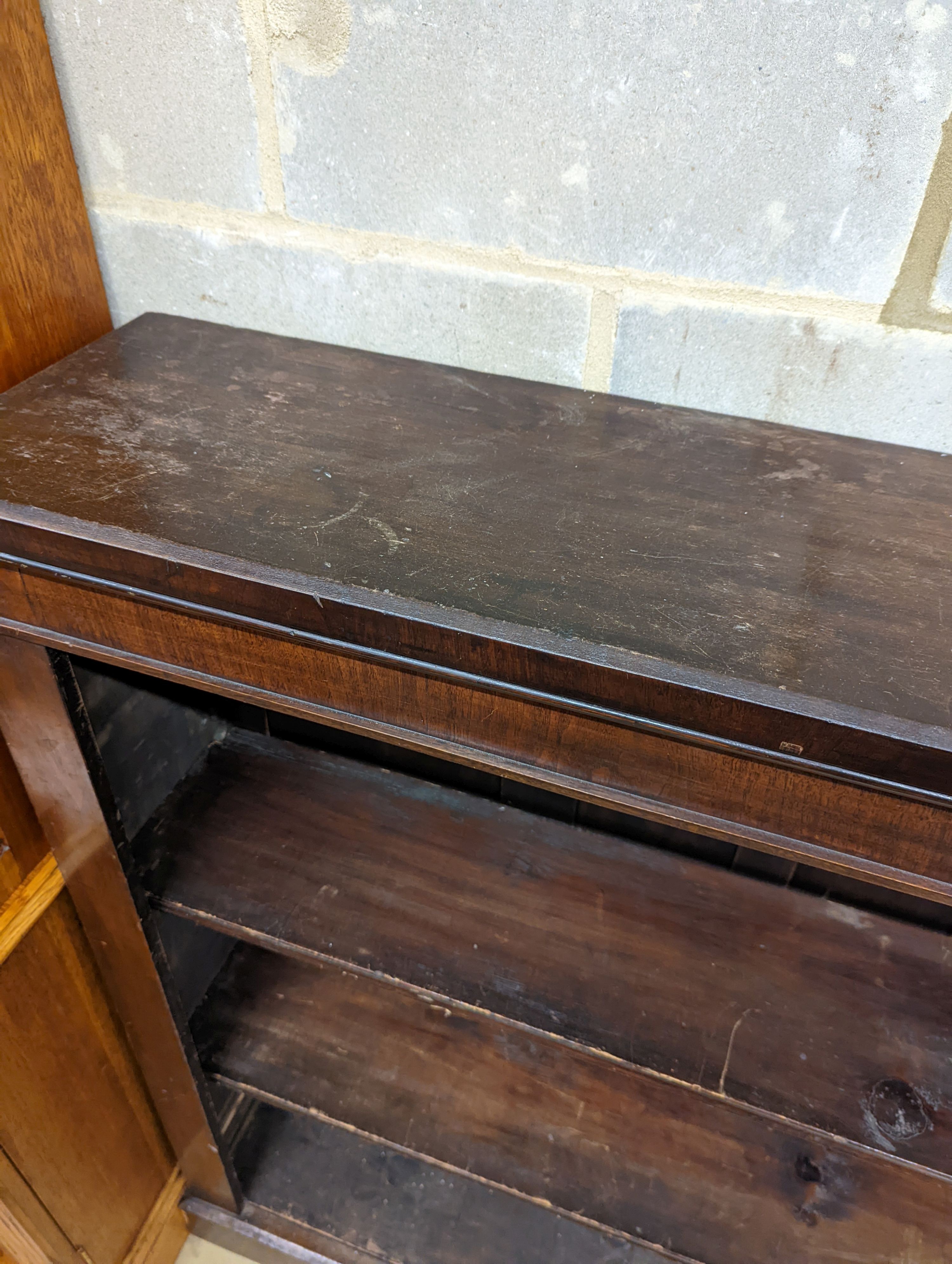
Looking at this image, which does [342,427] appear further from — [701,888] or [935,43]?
[701,888]

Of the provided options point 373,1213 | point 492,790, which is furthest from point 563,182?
point 373,1213

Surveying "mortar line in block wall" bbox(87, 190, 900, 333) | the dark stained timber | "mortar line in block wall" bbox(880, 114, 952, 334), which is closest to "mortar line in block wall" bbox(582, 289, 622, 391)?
"mortar line in block wall" bbox(87, 190, 900, 333)

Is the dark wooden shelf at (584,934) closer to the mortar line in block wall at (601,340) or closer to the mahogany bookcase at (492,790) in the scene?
the mahogany bookcase at (492,790)

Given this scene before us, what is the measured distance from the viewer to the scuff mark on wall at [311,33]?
723mm

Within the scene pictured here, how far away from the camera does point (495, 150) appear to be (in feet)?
2.43

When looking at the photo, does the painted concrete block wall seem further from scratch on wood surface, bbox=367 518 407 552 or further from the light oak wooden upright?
scratch on wood surface, bbox=367 518 407 552

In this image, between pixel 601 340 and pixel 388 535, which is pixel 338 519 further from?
pixel 601 340

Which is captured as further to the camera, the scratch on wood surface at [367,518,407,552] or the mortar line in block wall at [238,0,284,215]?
the mortar line in block wall at [238,0,284,215]

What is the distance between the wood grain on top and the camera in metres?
0.52

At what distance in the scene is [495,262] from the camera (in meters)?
0.80

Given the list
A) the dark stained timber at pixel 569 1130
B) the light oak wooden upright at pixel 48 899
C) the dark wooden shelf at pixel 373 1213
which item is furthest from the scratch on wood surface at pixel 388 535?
the dark wooden shelf at pixel 373 1213

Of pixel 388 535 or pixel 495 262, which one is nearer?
pixel 388 535

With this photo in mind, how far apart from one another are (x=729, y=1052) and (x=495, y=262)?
→ 0.81m

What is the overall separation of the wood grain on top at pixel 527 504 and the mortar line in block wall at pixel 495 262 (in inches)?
3.9
